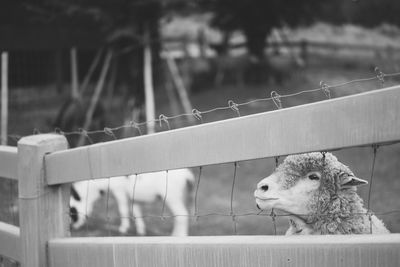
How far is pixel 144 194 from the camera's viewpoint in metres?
7.94

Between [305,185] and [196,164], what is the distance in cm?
88

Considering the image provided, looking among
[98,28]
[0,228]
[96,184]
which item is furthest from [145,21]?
[0,228]

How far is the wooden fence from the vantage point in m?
1.99

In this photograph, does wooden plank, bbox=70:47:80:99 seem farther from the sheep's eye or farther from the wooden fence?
the sheep's eye

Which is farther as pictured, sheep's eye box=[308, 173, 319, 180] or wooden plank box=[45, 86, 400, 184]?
sheep's eye box=[308, 173, 319, 180]

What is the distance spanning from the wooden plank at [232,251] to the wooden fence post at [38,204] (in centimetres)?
12

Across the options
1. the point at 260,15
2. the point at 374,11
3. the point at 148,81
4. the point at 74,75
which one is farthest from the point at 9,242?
the point at 260,15

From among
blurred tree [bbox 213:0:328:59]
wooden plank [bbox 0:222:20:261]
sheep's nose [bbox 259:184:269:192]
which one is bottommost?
wooden plank [bbox 0:222:20:261]

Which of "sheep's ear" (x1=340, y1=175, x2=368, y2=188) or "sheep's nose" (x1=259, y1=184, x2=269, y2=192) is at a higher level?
"sheep's ear" (x1=340, y1=175, x2=368, y2=188)

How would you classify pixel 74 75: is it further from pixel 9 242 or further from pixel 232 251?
pixel 232 251

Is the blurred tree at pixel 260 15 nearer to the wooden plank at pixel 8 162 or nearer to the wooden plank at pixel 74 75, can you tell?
the wooden plank at pixel 74 75

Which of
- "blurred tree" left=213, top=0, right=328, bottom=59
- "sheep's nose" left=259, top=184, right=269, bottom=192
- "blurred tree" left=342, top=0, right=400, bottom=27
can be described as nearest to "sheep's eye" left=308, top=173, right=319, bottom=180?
"sheep's nose" left=259, top=184, right=269, bottom=192

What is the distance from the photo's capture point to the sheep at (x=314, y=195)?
9.87 feet

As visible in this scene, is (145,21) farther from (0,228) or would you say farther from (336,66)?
(0,228)
